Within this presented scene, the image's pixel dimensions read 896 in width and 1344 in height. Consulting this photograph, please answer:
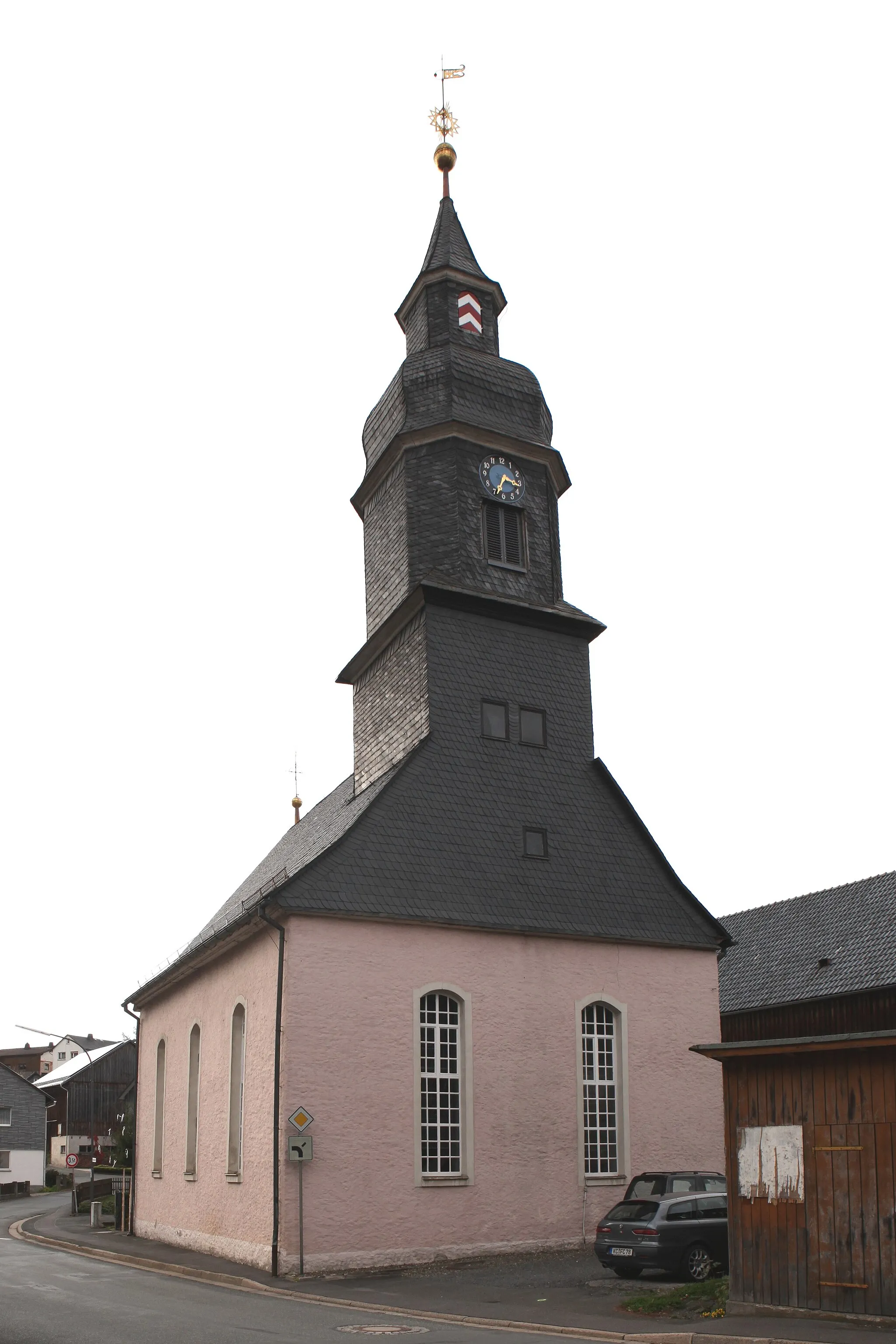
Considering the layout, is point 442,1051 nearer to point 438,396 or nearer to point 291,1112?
point 291,1112

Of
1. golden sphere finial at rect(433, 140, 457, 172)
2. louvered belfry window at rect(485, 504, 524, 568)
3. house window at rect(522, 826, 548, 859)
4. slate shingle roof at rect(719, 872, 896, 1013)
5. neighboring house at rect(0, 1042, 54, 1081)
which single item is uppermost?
golden sphere finial at rect(433, 140, 457, 172)

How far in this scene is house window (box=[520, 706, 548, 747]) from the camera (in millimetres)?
24828

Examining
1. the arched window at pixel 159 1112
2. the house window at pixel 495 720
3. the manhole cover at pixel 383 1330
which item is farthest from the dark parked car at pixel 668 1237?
the arched window at pixel 159 1112

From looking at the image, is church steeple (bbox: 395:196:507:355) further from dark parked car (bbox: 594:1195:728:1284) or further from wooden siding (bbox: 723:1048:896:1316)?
wooden siding (bbox: 723:1048:896:1316)

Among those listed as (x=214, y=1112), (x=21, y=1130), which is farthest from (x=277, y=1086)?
(x=21, y=1130)

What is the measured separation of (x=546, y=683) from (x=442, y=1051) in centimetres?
752

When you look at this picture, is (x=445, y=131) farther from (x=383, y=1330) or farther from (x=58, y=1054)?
(x=58, y=1054)

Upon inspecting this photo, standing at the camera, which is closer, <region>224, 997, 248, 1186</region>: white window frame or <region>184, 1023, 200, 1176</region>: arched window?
<region>224, 997, 248, 1186</region>: white window frame

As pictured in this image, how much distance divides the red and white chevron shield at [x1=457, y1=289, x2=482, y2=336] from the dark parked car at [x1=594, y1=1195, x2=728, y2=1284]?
1886 centimetres

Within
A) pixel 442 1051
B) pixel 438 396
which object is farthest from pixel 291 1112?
pixel 438 396

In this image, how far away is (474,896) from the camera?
22.4m

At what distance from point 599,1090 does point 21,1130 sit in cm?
4910

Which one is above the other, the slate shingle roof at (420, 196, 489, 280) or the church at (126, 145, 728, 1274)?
the slate shingle roof at (420, 196, 489, 280)

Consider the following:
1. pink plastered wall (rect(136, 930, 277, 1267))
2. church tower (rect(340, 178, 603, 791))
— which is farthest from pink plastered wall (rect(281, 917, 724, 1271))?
church tower (rect(340, 178, 603, 791))
